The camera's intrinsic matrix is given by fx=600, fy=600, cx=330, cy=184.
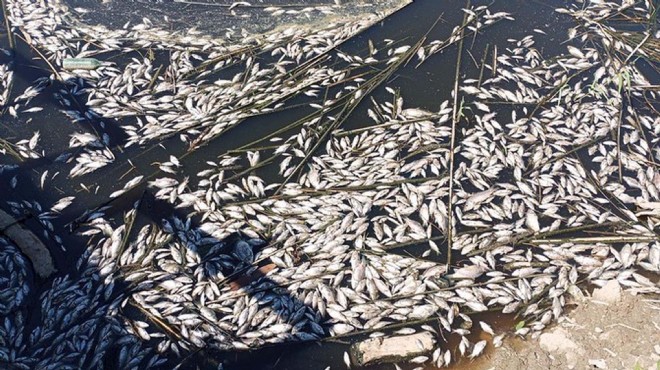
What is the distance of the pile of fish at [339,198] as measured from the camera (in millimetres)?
4375

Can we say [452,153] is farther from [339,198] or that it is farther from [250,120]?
[250,120]

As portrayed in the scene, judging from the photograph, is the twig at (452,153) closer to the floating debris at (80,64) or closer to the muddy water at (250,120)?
the muddy water at (250,120)

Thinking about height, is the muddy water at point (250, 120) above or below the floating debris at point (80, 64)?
below

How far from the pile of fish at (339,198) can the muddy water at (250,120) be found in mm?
93

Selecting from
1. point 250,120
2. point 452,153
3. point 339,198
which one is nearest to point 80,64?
point 250,120

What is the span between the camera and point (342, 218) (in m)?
4.91

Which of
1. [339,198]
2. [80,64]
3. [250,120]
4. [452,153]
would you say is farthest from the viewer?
[80,64]

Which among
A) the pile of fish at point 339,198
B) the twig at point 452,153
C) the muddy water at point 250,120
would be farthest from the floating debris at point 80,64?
the twig at point 452,153

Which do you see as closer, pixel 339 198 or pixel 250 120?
pixel 339 198

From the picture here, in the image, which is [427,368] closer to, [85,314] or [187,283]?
[187,283]

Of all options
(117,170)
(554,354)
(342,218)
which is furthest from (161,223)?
(554,354)

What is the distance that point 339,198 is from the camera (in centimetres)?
504

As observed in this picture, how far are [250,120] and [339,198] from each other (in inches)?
48.7

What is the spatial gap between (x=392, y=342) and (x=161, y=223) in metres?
2.07
